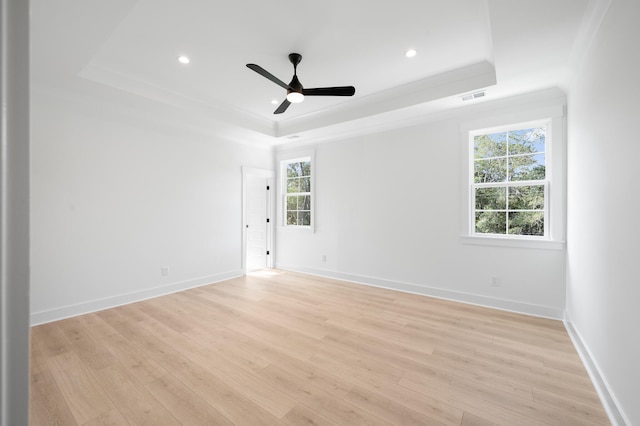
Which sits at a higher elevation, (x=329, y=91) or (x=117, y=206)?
(x=329, y=91)

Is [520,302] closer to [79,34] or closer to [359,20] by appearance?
[359,20]

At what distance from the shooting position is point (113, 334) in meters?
3.00

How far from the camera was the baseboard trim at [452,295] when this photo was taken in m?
3.45

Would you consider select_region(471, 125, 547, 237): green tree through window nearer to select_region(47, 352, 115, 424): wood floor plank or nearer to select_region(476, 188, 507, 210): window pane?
select_region(476, 188, 507, 210): window pane

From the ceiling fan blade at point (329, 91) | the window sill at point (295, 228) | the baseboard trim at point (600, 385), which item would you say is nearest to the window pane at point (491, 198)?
the baseboard trim at point (600, 385)

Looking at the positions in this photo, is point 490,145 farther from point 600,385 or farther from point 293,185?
point 293,185

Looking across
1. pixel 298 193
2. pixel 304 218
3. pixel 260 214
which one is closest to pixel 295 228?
pixel 304 218

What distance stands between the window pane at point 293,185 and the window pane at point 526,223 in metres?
3.72

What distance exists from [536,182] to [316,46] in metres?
3.00

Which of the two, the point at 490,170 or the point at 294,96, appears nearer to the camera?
the point at 294,96

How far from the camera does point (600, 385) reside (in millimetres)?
2068

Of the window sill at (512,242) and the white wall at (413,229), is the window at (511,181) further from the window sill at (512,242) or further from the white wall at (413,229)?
the white wall at (413,229)

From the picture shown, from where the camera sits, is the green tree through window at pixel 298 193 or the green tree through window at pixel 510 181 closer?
the green tree through window at pixel 510 181

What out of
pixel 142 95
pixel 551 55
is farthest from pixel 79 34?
pixel 551 55
